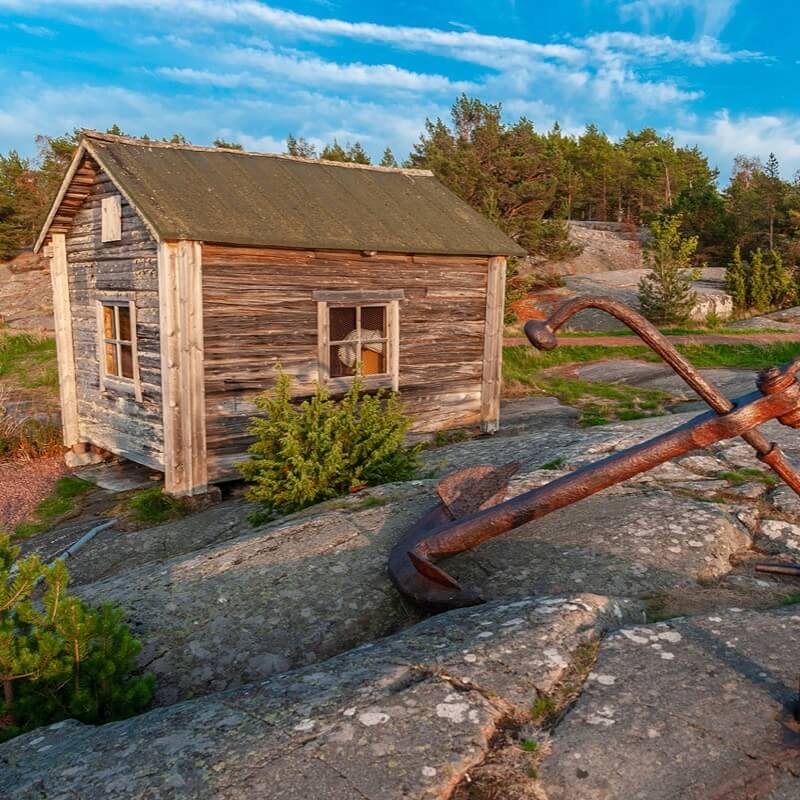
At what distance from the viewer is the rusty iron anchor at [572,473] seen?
8.23ft

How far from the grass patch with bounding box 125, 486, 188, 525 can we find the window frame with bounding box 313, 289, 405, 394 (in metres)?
2.39

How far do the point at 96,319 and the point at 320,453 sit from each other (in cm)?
514

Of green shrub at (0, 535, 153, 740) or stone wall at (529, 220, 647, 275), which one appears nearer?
green shrub at (0, 535, 153, 740)

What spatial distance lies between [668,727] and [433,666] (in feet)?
2.66

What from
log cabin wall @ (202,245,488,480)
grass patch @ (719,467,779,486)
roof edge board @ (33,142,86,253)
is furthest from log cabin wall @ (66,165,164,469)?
grass patch @ (719,467,779,486)

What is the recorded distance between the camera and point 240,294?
8.64 meters

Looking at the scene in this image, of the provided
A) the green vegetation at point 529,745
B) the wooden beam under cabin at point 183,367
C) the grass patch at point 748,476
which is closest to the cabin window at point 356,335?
the wooden beam under cabin at point 183,367

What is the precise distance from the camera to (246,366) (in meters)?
8.85

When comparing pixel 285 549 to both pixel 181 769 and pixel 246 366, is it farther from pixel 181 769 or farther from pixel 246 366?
pixel 246 366

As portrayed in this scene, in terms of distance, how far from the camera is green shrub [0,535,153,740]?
296 cm

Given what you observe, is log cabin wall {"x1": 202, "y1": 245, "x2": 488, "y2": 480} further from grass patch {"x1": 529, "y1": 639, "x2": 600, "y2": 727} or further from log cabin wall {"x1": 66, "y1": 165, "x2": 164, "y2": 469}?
grass patch {"x1": 529, "y1": 639, "x2": 600, "y2": 727}

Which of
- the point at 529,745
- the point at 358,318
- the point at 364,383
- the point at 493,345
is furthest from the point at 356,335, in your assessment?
the point at 529,745

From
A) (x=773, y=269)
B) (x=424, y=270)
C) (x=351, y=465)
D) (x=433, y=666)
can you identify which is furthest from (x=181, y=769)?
(x=773, y=269)

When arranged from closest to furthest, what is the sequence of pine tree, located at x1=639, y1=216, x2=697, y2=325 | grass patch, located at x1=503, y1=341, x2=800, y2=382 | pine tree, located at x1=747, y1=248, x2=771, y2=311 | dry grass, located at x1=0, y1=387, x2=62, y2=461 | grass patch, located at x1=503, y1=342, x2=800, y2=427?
dry grass, located at x1=0, y1=387, x2=62, y2=461 < grass patch, located at x1=503, y1=342, x2=800, y2=427 < grass patch, located at x1=503, y1=341, x2=800, y2=382 < pine tree, located at x1=639, y1=216, x2=697, y2=325 < pine tree, located at x1=747, y1=248, x2=771, y2=311
